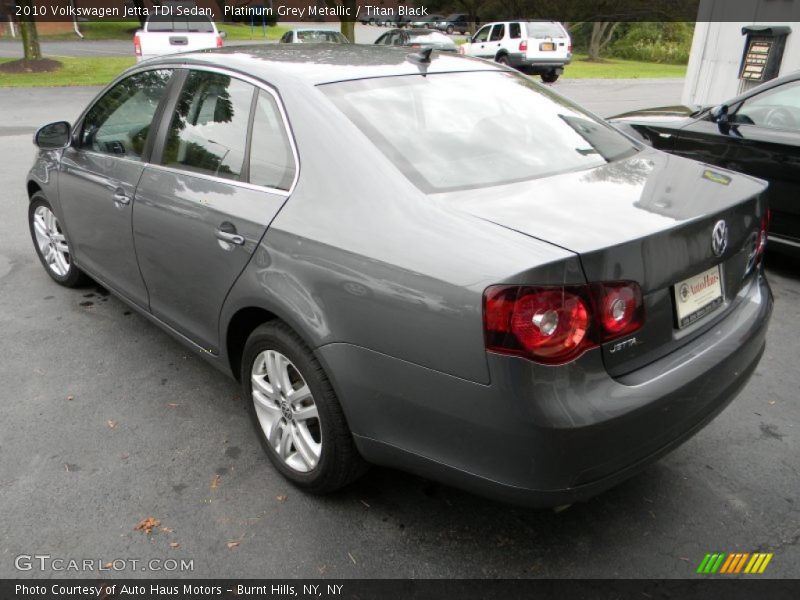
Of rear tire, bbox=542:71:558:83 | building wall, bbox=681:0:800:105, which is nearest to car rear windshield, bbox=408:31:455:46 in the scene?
rear tire, bbox=542:71:558:83

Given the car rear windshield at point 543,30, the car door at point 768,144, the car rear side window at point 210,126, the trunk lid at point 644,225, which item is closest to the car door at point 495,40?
the car rear windshield at point 543,30

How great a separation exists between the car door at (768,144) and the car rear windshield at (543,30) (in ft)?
62.7

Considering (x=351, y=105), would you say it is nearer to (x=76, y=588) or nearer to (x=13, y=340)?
(x=76, y=588)

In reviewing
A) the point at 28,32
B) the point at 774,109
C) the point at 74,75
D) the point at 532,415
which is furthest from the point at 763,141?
the point at 28,32

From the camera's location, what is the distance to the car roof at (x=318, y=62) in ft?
9.15

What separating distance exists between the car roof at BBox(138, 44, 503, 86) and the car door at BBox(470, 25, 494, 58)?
73.9 feet

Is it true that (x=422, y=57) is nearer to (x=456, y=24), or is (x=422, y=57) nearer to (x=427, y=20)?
(x=427, y=20)

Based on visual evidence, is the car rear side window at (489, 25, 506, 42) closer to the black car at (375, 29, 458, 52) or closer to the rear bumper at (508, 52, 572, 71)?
the rear bumper at (508, 52, 572, 71)

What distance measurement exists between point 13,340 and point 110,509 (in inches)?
76.1

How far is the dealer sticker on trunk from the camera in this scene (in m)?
2.21

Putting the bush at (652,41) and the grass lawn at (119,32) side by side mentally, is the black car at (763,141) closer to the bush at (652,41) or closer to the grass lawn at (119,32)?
the grass lawn at (119,32)

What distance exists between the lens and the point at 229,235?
271cm

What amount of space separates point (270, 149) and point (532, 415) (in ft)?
4.95

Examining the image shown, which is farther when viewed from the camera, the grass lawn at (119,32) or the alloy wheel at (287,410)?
the grass lawn at (119,32)
